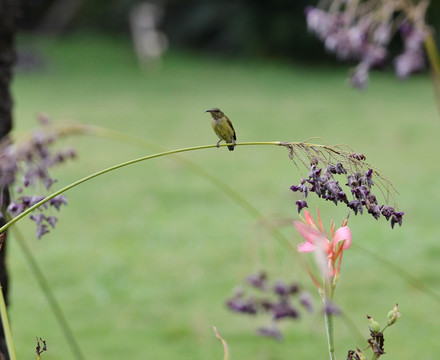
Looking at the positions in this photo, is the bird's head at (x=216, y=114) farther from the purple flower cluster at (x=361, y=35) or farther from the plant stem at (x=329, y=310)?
the purple flower cluster at (x=361, y=35)

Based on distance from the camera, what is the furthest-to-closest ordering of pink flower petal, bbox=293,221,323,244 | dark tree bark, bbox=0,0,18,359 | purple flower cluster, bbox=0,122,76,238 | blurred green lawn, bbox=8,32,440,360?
blurred green lawn, bbox=8,32,440,360 < dark tree bark, bbox=0,0,18,359 < purple flower cluster, bbox=0,122,76,238 < pink flower petal, bbox=293,221,323,244

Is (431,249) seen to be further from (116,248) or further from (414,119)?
(414,119)

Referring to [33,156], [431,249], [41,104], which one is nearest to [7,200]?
[33,156]

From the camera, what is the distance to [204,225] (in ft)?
16.9

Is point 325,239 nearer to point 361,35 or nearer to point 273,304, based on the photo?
point 361,35

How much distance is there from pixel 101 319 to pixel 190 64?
946 centimetres

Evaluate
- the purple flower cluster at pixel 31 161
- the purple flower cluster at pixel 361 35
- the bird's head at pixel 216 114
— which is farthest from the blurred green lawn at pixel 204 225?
the bird's head at pixel 216 114

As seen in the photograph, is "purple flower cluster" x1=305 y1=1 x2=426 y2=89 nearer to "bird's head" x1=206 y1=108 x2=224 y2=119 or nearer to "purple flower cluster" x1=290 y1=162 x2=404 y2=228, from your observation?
"bird's head" x1=206 y1=108 x2=224 y2=119

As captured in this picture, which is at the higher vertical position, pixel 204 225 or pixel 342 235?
pixel 204 225

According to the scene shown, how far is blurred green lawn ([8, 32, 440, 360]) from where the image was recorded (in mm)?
3367

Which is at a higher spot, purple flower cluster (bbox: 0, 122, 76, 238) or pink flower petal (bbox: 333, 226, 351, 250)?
purple flower cluster (bbox: 0, 122, 76, 238)

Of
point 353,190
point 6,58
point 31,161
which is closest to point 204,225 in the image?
point 6,58

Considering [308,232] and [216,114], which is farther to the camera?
[216,114]

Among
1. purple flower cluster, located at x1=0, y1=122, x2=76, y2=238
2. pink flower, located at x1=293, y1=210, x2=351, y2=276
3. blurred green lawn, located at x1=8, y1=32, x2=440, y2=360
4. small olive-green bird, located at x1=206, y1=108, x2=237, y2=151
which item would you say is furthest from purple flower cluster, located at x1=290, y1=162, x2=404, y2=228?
blurred green lawn, located at x1=8, y1=32, x2=440, y2=360
